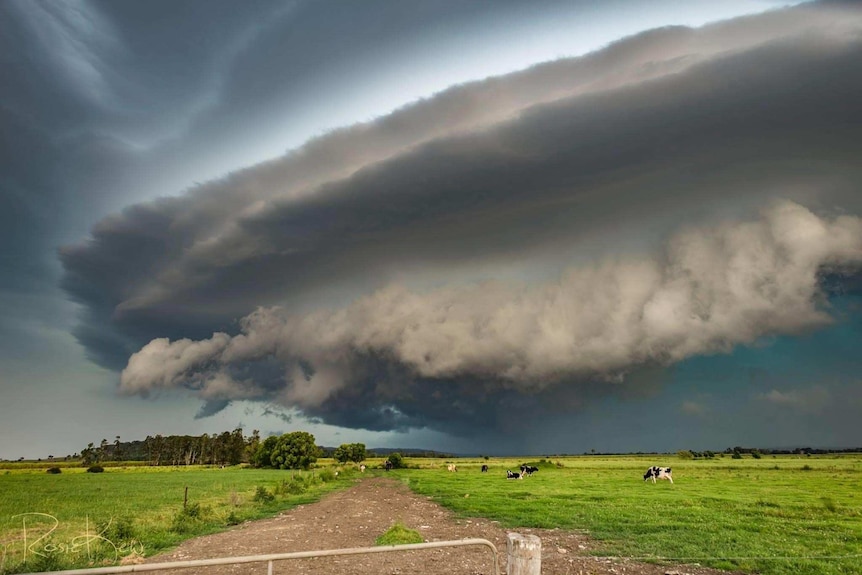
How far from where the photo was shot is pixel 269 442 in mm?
145000

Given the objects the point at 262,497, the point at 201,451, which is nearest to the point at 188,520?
the point at 262,497

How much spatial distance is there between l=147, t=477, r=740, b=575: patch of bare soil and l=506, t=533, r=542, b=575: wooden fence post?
381 inches

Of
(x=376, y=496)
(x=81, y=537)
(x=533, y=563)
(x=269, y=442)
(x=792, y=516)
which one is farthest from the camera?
(x=269, y=442)

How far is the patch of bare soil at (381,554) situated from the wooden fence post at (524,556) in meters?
9.68

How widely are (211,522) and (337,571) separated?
46.9 feet

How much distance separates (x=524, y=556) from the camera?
256 inches

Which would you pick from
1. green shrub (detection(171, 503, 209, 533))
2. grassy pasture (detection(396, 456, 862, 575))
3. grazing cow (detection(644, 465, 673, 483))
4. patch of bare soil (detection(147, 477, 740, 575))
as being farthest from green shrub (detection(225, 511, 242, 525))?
grazing cow (detection(644, 465, 673, 483))

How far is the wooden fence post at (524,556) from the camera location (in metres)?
6.47

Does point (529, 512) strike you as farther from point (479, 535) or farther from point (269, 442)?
point (269, 442)

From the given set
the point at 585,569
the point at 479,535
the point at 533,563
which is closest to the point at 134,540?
the point at 479,535

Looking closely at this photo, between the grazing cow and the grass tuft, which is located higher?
the grass tuft

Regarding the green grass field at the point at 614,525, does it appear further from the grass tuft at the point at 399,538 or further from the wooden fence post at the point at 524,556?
the wooden fence post at the point at 524,556

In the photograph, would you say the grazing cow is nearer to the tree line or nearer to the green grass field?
the green grass field

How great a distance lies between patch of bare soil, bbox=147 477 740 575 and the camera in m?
15.5
